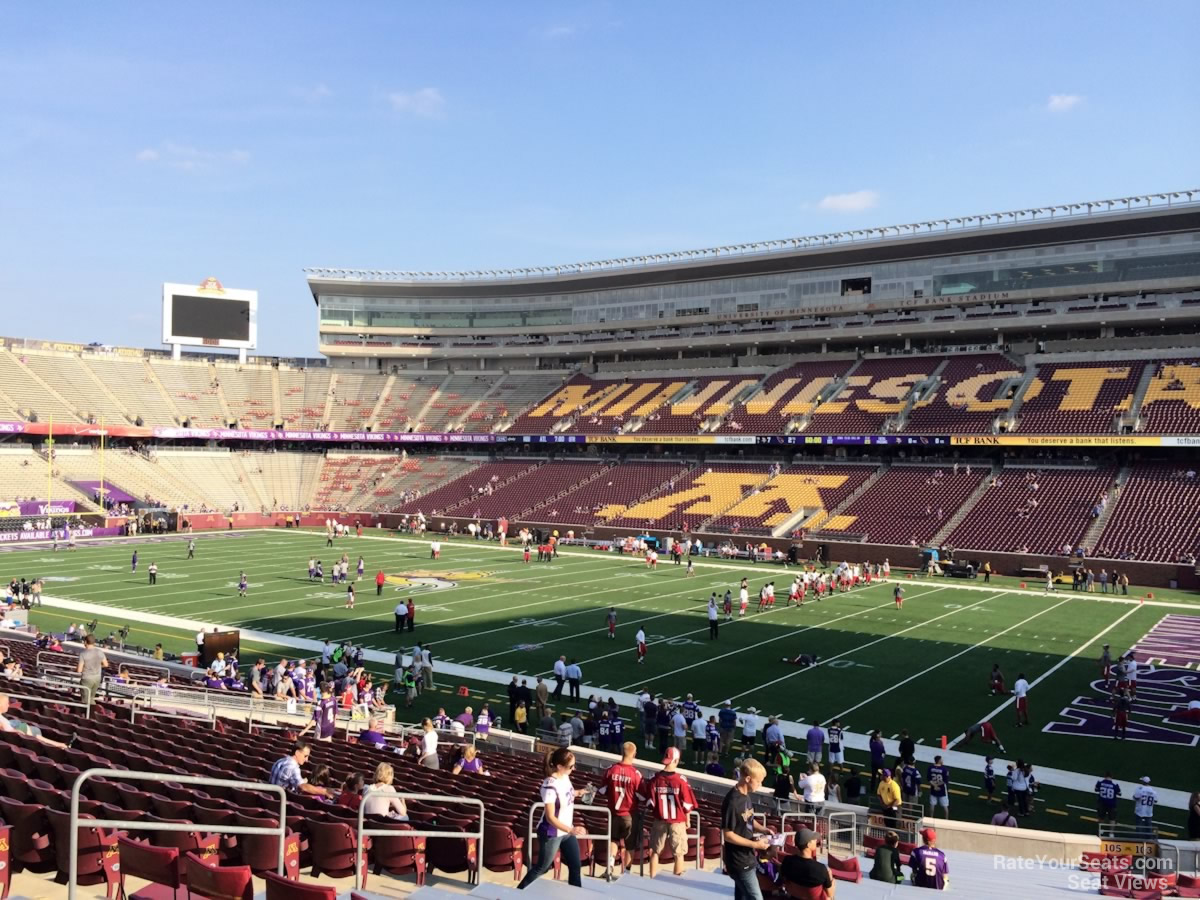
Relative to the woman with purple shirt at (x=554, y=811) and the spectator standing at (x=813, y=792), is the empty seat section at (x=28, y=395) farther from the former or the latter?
the woman with purple shirt at (x=554, y=811)

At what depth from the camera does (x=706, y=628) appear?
31.5 metres

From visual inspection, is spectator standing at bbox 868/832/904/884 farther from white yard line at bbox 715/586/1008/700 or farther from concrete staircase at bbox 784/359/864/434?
concrete staircase at bbox 784/359/864/434

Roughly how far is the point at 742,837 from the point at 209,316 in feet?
260

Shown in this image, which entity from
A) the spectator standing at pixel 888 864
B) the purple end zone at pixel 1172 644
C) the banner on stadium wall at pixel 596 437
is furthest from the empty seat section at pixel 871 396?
the spectator standing at pixel 888 864

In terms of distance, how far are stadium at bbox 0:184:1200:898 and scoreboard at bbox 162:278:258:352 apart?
0.84 feet

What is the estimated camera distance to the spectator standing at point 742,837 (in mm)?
6898

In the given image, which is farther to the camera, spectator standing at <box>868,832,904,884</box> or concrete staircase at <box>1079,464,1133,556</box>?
concrete staircase at <box>1079,464,1133,556</box>

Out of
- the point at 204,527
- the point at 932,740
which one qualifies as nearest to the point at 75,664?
the point at 932,740

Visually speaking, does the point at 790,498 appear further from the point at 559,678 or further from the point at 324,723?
the point at 324,723

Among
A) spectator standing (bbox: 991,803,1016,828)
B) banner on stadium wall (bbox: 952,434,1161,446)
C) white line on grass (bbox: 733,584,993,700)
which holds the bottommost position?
spectator standing (bbox: 991,803,1016,828)

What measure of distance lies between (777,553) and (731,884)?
41.3 m

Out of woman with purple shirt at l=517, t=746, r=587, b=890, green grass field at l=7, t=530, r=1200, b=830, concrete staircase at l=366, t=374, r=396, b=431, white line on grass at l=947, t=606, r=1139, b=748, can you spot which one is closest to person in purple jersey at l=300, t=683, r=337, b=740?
green grass field at l=7, t=530, r=1200, b=830

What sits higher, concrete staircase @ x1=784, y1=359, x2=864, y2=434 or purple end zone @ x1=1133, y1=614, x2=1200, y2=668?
concrete staircase @ x1=784, y1=359, x2=864, y2=434

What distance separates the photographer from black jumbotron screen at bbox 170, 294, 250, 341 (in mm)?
76312
